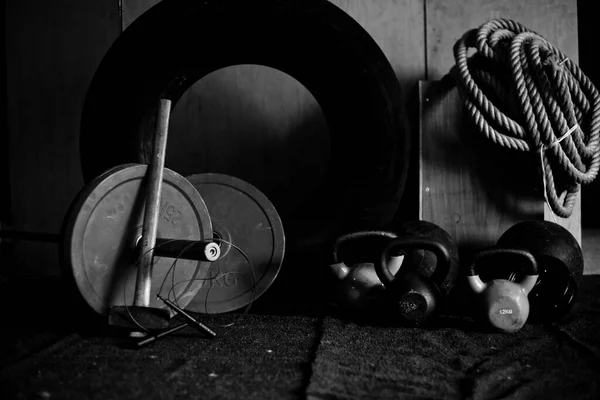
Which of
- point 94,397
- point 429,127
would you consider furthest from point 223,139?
point 94,397

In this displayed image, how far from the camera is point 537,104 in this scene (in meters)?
1.78

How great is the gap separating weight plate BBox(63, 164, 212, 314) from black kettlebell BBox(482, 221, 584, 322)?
943mm

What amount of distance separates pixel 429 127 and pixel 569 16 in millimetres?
950

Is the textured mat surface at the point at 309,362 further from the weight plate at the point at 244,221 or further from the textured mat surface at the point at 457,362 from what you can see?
the weight plate at the point at 244,221

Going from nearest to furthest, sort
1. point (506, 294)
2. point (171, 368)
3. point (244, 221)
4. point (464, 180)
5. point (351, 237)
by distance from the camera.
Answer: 1. point (171, 368)
2. point (506, 294)
3. point (351, 237)
4. point (244, 221)
5. point (464, 180)

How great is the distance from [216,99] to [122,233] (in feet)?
3.59

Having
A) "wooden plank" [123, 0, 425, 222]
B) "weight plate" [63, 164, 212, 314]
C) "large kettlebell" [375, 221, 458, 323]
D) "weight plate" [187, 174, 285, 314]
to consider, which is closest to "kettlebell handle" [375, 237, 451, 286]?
"large kettlebell" [375, 221, 458, 323]

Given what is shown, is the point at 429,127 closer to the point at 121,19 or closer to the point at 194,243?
the point at 194,243

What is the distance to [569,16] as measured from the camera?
7.50 ft

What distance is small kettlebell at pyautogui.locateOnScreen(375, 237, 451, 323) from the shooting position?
1374 millimetres

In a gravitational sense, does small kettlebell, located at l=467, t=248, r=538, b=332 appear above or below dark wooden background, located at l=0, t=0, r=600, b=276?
below

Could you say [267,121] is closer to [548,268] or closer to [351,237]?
[351,237]

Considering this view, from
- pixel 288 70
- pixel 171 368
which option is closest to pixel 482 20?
pixel 288 70

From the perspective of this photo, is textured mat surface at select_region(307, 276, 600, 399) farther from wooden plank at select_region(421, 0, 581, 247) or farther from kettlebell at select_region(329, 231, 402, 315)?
wooden plank at select_region(421, 0, 581, 247)
